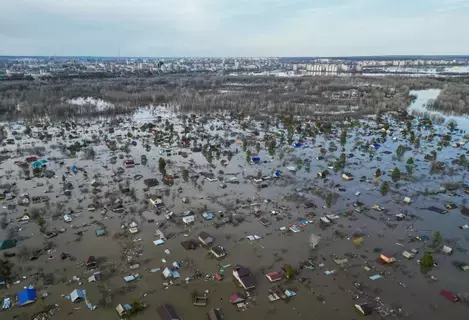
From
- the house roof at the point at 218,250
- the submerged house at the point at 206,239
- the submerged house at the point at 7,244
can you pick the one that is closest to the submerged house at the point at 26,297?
the submerged house at the point at 7,244

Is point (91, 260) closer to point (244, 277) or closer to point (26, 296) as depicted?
point (26, 296)

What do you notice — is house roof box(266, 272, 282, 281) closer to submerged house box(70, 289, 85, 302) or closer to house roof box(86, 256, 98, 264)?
submerged house box(70, 289, 85, 302)

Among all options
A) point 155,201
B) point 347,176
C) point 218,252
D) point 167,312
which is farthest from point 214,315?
point 347,176

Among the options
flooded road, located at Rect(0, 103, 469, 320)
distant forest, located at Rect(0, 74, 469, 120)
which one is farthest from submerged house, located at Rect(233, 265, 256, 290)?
distant forest, located at Rect(0, 74, 469, 120)

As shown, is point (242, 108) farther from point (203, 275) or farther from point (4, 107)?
point (203, 275)

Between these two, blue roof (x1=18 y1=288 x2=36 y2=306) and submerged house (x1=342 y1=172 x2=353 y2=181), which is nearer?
blue roof (x1=18 y1=288 x2=36 y2=306)

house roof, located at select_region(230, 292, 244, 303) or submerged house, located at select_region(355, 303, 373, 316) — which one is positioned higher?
house roof, located at select_region(230, 292, 244, 303)
